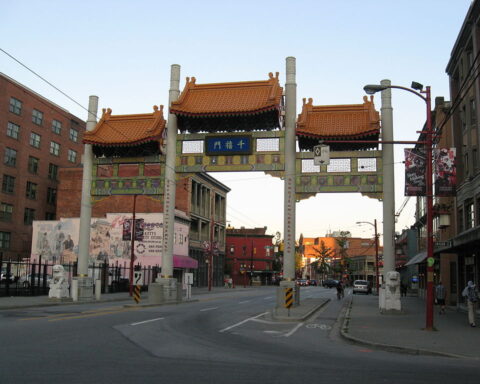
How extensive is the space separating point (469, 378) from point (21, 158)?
61692 millimetres

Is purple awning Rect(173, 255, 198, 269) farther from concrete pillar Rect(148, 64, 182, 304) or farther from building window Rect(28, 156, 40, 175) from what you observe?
concrete pillar Rect(148, 64, 182, 304)

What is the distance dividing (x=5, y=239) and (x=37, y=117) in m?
16.0

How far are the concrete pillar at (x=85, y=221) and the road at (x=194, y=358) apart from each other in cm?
1372

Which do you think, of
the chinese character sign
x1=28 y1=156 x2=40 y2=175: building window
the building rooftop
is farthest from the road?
x1=28 y1=156 x2=40 y2=175: building window

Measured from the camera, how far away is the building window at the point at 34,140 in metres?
63.9

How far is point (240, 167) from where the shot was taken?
27.2 metres

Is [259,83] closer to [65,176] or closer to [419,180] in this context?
[419,180]

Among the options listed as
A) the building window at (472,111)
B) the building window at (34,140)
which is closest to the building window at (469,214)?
the building window at (472,111)

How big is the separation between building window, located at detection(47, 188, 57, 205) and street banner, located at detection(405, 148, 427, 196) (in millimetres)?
56590

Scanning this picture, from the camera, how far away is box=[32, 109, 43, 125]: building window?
211 ft

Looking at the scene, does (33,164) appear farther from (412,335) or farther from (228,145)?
(412,335)

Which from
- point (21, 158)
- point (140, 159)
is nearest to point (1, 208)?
point (21, 158)

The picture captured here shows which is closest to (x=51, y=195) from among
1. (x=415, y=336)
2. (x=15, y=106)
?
(x=15, y=106)

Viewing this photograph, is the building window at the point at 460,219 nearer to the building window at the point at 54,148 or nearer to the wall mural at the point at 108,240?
the wall mural at the point at 108,240
